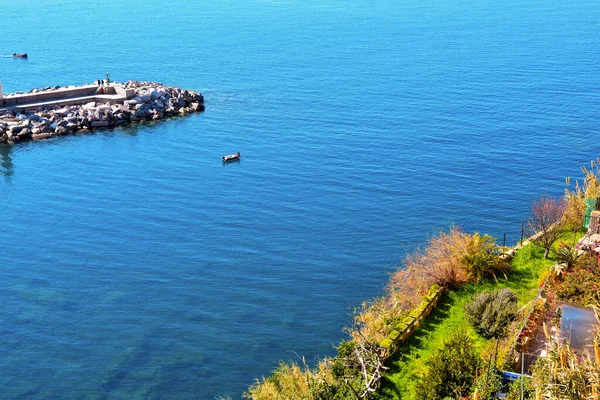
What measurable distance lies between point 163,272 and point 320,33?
88.8 metres

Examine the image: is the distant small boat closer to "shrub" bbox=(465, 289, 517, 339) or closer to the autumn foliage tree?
the autumn foliage tree

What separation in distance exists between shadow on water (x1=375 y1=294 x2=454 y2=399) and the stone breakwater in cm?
4957

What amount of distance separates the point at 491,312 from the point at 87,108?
181 feet

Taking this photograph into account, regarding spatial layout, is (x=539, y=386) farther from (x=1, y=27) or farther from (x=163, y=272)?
(x=1, y=27)

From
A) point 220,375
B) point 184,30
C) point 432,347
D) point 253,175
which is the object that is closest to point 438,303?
point 432,347

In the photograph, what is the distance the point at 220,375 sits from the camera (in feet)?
105

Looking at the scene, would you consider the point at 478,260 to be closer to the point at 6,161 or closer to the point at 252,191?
the point at 252,191

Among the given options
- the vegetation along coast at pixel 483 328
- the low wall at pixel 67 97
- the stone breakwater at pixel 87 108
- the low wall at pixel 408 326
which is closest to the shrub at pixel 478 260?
the vegetation along coast at pixel 483 328

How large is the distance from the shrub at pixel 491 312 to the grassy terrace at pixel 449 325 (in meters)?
0.36

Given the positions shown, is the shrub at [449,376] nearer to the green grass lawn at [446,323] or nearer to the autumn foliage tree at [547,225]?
the green grass lawn at [446,323]

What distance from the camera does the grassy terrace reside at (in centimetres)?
2628

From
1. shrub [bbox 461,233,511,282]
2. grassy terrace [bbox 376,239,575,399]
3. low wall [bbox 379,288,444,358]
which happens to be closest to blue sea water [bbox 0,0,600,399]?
low wall [bbox 379,288,444,358]

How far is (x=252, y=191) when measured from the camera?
5491cm

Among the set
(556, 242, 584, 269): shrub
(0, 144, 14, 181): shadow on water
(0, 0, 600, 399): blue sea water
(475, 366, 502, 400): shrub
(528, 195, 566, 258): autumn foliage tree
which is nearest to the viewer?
(475, 366, 502, 400): shrub
